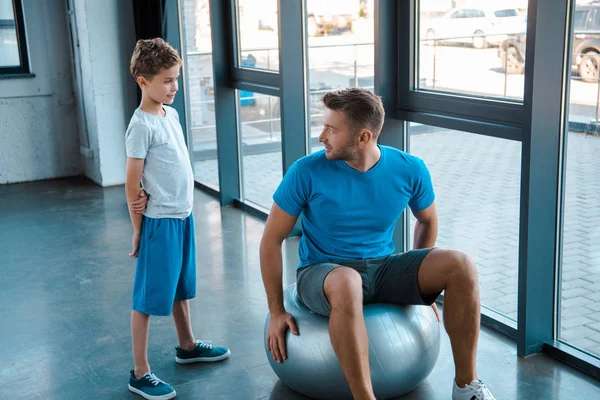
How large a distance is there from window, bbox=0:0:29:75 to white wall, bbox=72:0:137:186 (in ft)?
1.78

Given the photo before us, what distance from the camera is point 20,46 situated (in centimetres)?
622

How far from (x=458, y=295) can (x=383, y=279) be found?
25 cm

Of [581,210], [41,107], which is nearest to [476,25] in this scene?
[581,210]

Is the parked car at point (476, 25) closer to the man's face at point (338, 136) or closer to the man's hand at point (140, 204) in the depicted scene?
the man's face at point (338, 136)

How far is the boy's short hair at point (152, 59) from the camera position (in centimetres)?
249

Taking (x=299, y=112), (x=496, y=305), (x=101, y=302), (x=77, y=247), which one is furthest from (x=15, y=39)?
(x=496, y=305)

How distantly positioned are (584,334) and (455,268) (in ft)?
2.71

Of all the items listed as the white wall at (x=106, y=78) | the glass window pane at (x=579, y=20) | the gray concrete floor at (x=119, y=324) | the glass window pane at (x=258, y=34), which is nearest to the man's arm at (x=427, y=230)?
the gray concrete floor at (x=119, y=324)

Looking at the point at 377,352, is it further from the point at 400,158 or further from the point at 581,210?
the point at 581,210

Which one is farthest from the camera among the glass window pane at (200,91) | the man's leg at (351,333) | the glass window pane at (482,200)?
the glass window pane at (200,91)

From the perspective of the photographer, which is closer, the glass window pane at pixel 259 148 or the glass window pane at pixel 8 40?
the glass window pane at pixel 259 148

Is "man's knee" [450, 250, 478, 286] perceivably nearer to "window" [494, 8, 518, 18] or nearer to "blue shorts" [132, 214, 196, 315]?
"blue shorts" [132, 214, 196, 315]

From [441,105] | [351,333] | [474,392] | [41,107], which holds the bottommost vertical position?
[474,392]

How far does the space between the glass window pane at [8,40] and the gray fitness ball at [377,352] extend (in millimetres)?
4783
